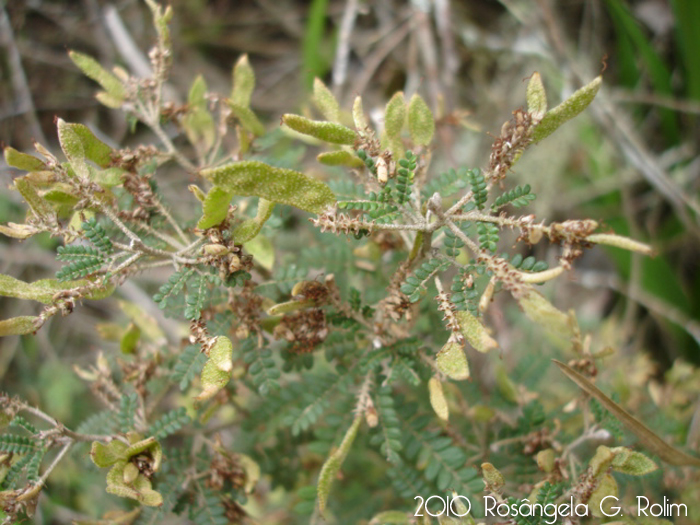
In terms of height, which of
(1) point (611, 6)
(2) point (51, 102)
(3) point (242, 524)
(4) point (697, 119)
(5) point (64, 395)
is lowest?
(5) point (64, 395)

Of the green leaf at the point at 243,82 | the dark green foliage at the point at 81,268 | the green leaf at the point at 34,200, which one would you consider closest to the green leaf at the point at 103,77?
the green leaf at the point at 243,82

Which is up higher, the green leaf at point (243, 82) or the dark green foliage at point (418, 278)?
the green leaf at point (243, 82)

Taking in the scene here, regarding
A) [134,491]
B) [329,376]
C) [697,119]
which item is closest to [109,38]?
[329,376]

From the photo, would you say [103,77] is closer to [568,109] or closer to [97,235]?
[97,235]

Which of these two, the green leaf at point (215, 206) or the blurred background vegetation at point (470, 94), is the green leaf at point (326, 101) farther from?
the blurred background vegetation at point (470, 94)

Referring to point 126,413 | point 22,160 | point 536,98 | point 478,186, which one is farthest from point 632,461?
point 22,160

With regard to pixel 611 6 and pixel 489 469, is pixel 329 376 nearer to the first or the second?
pixel 489 469
